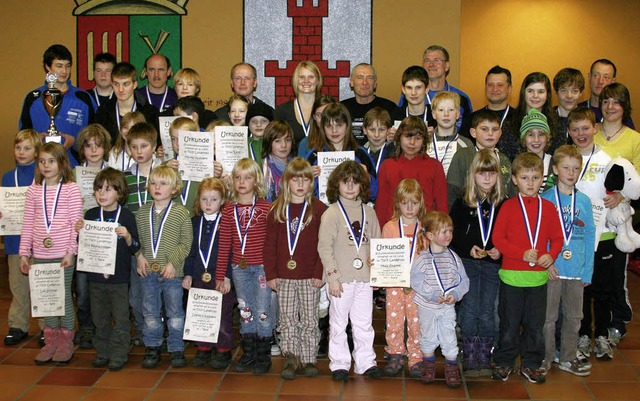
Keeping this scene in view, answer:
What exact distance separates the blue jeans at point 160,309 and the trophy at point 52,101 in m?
1.53

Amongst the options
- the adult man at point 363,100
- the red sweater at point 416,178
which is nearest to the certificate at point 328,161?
the red sweater at point 416,178

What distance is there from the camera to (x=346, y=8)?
26.3ft

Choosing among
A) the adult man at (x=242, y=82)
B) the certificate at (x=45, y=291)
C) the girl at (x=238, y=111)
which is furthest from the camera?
the adult man at (x=242, y=82)

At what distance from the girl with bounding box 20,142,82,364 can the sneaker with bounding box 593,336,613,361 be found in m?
3.87

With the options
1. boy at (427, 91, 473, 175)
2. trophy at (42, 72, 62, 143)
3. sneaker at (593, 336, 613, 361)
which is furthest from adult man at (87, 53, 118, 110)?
sneaker at (593, 336, 613, 361)

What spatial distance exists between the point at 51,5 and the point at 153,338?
483cm

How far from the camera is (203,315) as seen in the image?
16.7 feet

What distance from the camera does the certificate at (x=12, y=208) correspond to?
18.0 feet

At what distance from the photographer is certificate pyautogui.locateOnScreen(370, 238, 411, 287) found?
15.8 feet

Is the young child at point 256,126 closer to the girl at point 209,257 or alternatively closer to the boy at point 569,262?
the girl at point 209,257

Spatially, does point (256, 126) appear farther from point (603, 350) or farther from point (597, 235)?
point (603, 350)

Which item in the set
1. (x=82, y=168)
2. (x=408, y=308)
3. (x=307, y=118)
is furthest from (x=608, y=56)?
(x=82, y=168)

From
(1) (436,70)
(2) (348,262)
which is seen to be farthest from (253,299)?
(1) (436,70)

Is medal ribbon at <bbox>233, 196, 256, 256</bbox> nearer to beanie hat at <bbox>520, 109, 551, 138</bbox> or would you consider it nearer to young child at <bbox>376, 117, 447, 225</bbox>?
young child at <bbox>376, 117, 447, 225</bbox>
